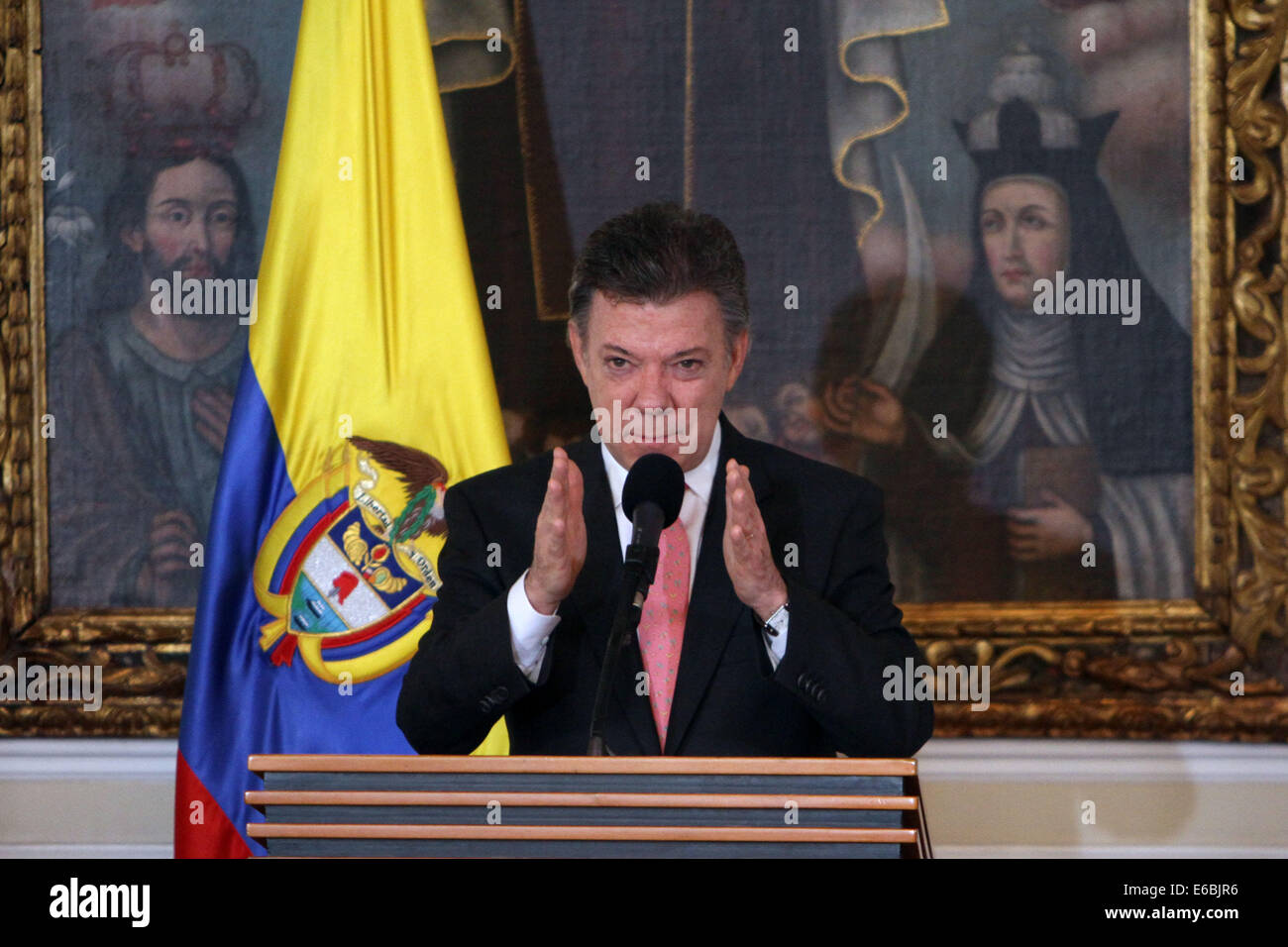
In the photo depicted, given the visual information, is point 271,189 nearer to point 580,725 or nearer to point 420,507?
point 420,507

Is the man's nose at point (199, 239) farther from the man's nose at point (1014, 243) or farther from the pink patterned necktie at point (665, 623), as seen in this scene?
the man's nose at point (1014, 243)

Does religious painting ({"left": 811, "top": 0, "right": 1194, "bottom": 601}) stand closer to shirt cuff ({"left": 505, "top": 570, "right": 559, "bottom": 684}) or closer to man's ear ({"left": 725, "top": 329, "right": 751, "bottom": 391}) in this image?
man's ear ({"left": 725, "top": 329, "right": 751, "bottom": 391})

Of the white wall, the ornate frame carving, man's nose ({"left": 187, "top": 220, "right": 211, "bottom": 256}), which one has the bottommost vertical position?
the white wall

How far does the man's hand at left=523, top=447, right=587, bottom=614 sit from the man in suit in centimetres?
7

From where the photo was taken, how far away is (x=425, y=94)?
3.30 meters

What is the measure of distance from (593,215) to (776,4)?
697 millimetres

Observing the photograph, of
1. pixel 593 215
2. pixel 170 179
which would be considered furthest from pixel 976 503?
pixel 170 179

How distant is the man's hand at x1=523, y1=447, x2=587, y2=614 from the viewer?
189 cm

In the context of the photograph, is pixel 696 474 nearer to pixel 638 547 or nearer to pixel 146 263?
pixel 638 547

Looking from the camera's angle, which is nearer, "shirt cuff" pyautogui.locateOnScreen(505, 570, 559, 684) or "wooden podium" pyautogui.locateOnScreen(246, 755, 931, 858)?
"wooden podium" pyautogui.locateOnScreen(246, 755, 931, 858)

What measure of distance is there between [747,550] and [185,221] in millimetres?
2179

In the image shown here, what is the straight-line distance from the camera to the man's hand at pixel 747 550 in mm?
1884

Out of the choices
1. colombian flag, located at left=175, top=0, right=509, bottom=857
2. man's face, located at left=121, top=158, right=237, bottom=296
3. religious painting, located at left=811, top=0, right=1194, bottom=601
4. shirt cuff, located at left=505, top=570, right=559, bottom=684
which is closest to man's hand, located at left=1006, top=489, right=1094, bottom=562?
religious painting, located at left=811, top=0, right=1194, bottom=601

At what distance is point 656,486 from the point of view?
1823mm
